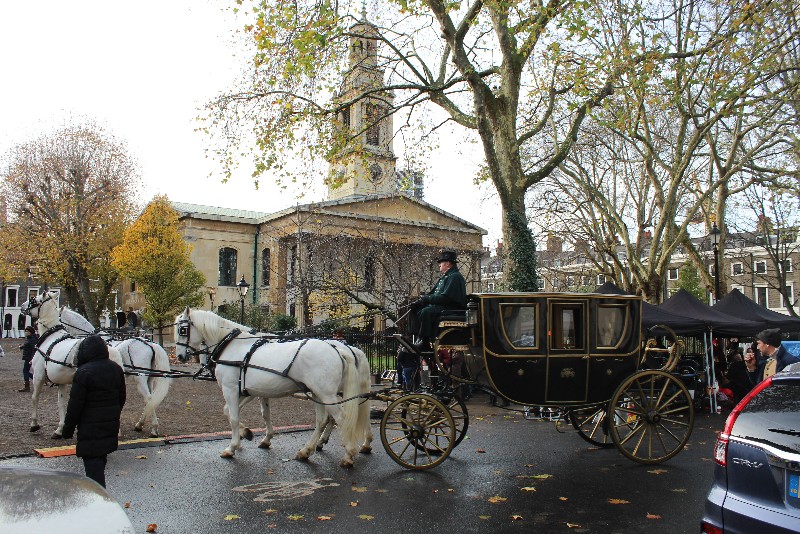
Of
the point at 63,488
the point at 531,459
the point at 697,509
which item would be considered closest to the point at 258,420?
the point at 531,459

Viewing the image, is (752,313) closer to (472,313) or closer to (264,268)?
(472,313)

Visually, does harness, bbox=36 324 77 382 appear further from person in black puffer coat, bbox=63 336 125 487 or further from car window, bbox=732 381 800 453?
car window, bbox=732 381 800 453

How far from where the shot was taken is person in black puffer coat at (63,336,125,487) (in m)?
5.82

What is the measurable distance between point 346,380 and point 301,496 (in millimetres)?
2073

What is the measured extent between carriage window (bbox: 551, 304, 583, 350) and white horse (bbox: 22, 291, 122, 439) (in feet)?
22.2

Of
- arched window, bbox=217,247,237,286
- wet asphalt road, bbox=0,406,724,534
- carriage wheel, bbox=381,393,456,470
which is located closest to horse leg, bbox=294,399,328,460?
wet asphalt road, bbox=0,406,724,534

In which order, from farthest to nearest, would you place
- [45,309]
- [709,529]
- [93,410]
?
[45,309], [93,410], [709,529]

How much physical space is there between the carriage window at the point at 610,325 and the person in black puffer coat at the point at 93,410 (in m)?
6.02

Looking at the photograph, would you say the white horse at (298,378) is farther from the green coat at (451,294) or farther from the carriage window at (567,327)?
the carriage window at (567,327)

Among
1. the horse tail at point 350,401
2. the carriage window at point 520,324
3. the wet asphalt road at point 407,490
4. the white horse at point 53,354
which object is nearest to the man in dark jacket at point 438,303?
the carriage window at point 520,324

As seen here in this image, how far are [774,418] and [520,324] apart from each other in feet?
14.8

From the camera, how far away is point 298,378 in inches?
336

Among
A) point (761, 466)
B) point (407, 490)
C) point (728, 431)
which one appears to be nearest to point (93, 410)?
point (407, 490)

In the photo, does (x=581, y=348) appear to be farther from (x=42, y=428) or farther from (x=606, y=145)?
(x=606, y=145)
